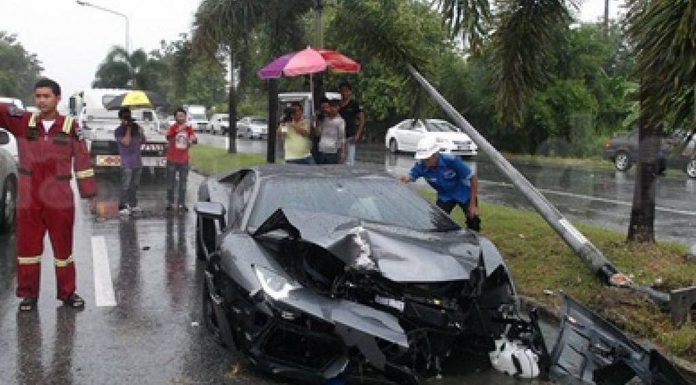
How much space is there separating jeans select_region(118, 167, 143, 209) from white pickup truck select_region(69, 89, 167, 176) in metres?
2.26

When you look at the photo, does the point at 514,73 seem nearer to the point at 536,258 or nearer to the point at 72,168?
the point at 536,258

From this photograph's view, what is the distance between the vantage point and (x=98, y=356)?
485 cm

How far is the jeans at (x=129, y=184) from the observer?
10.9 metres

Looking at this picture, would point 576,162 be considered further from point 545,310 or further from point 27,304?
point 27,304

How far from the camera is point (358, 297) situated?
423cm

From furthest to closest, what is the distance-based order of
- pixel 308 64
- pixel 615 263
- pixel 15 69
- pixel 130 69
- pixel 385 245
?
pixel 15 69, pixel 130 69, pixel 308 64, pixel 615 263, pixel 385 245

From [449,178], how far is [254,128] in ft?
119

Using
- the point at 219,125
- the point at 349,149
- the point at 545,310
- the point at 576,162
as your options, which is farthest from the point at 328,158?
the point at 219,125

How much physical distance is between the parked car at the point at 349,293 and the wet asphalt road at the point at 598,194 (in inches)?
230

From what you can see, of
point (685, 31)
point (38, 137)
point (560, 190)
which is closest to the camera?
point (685, 31)

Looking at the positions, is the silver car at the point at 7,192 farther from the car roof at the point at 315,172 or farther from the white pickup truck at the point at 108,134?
the car roof at the point at 315,172

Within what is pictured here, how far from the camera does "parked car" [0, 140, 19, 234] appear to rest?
8859 millimetres

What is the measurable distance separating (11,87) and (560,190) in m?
75.9

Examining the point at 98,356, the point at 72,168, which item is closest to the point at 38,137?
the point at 72,168
